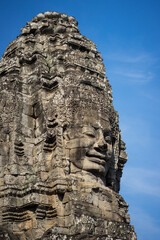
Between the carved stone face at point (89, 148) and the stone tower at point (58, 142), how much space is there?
0.10 ft

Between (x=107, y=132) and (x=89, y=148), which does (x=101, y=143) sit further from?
(x=107, y=132)

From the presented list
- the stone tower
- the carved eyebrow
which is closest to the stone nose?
the stone tower

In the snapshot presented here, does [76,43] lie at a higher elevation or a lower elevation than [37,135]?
higher

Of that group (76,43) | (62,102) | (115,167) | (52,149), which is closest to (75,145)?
(52,149)

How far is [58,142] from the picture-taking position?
12.6 m

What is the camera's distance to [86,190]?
12102 mm

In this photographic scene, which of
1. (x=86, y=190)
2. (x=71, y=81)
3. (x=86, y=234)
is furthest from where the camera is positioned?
(x=71, y=81)

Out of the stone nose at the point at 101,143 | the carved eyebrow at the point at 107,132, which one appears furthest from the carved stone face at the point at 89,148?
the carved eyebrow at the point at 107,132

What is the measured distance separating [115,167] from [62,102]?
3240mm

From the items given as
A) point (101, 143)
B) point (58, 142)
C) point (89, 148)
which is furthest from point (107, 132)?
point (58, 142)

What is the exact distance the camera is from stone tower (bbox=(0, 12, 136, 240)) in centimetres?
1169

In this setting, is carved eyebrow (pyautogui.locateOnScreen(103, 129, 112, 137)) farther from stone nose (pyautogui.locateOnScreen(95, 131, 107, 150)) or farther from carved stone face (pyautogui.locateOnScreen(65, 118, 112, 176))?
stone nose (pyautogui.locateOnScreen(95, 131, 107, 150))

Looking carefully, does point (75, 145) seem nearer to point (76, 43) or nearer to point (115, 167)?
point (115, 167)

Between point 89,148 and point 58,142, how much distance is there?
1.03 meters
